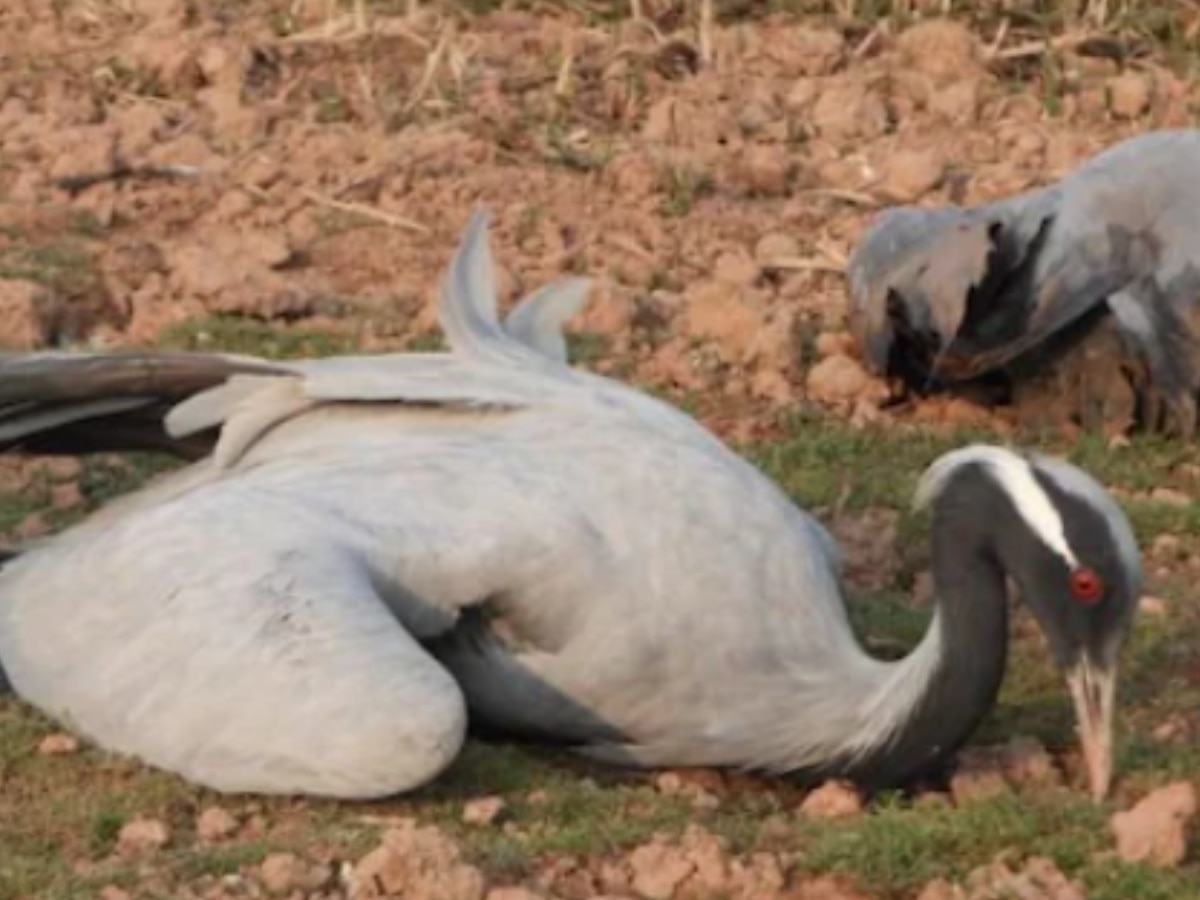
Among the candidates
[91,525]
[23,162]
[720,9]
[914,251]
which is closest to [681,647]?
[91,525]

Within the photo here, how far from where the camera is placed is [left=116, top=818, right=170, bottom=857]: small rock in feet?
21.0

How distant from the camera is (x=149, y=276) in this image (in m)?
9.89

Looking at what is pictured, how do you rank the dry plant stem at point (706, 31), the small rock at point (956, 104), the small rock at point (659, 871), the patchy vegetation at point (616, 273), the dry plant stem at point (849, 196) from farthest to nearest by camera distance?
1. the dry plant stem at point (706, 31)
2. the small rock at point (956, 104)
3. the dry plant stem at point (849, 196)
4. the patchy vegetation at point (616, 273)
5. the small rock at point (659, 871)

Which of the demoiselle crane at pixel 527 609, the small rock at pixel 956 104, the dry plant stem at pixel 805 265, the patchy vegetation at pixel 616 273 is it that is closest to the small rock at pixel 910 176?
the patchy vegetation at pixel 616 273

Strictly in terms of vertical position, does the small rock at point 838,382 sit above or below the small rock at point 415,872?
below

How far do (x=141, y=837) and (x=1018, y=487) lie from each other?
187 cm

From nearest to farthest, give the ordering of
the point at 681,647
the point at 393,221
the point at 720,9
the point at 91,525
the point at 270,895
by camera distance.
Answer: the point at 270,895 < the point at 681,647 < the point at 91,525 < the point at 393,221 < the point at 720,9

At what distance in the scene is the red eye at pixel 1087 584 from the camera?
22.0 ft

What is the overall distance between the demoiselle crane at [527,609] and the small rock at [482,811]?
5.3 inches

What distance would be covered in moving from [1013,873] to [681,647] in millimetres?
1005

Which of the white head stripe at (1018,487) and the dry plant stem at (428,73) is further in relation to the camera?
the dry plant stem at (428,73)

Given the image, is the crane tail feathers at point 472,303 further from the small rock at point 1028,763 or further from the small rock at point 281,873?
the small rock at point 281,873

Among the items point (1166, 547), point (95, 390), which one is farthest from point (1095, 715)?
point (95, 390)

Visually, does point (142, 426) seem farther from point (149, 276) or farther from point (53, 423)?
point (149, 276)
